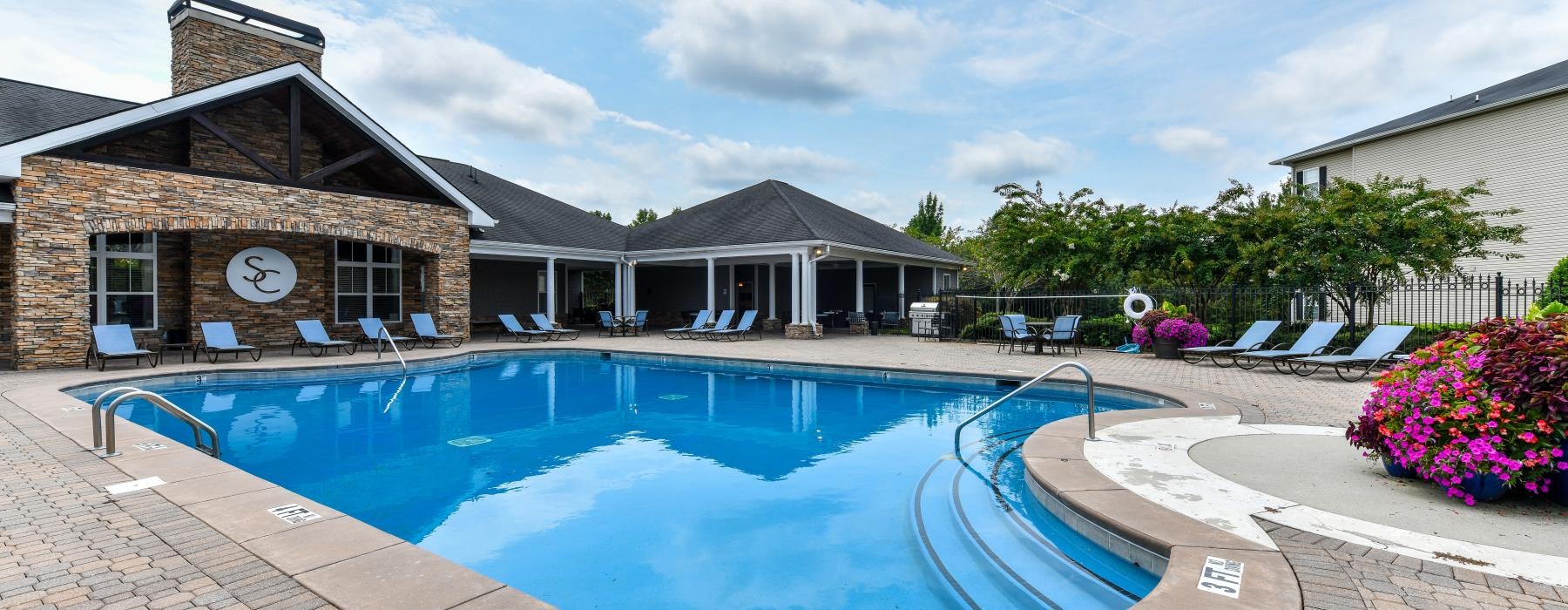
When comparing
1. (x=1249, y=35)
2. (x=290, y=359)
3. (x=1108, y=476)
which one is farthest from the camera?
(x=1249, y=35)

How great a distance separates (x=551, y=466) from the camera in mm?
5969

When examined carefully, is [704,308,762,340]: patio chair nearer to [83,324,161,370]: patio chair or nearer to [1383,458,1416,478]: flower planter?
[83,324,161,370]: patio chair

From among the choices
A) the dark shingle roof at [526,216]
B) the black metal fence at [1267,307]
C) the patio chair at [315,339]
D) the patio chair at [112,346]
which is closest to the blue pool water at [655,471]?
the patio chair at [112,346]

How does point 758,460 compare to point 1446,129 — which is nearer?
point 758,460

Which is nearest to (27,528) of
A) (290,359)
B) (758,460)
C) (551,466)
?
(551,466)

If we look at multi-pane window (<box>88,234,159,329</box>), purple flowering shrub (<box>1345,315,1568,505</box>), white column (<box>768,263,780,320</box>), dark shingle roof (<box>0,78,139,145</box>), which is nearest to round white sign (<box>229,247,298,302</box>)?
multi-pane window (<box>88,234,159,329</box>)

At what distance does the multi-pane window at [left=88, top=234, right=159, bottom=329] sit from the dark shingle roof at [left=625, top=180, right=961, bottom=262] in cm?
1092

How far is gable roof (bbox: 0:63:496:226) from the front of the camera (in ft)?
33.1

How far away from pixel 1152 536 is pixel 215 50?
20.1 meters

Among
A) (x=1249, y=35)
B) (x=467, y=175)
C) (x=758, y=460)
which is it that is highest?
(x=1249, y=35)

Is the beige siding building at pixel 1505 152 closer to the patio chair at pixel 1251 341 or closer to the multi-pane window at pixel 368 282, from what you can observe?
the patio chair at pixel 1251 341

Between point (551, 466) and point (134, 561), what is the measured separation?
10.5 ft

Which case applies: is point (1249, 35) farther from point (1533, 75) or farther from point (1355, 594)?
point (1355, 594)

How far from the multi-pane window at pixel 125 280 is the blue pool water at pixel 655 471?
4.84 metres
